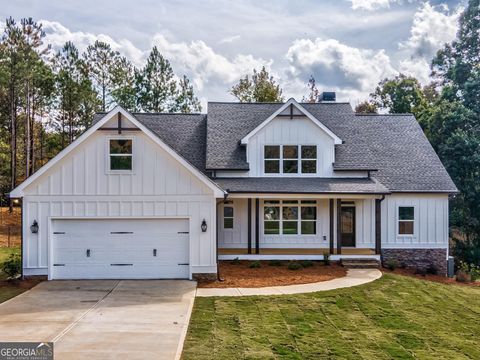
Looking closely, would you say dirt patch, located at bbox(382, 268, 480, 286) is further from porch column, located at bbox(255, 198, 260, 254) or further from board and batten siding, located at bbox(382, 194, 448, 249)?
porch column, located at bbox(255, 198, 260, 254)

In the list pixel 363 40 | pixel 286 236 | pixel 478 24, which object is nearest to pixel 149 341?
pixel 286 236

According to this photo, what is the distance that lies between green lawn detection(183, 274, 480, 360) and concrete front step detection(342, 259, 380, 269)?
10.6 feet

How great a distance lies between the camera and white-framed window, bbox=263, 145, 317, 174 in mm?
18547

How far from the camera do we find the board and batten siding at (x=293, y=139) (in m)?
18.5

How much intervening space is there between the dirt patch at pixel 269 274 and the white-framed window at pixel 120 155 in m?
4.60

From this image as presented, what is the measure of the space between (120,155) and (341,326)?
865 cm

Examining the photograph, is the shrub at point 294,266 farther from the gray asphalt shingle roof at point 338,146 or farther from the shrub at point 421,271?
the shrub at point 421,271

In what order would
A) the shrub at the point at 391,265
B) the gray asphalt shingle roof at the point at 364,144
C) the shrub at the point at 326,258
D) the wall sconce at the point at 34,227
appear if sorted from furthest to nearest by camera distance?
Result: 1. the gray asphalt shingle roof at the point at 364,144
2. the shrub at the point at 391,265
3. the shrub at the point at 326,258
4. the wall sconce at the point at 34,227

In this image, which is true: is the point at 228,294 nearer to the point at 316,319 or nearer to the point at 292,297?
the point at 292,297

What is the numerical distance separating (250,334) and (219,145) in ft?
38.8

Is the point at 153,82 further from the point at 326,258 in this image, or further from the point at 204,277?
the point at 204,277

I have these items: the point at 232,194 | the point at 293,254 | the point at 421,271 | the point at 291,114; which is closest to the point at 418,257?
the point at 421,271

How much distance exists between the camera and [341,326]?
9141 mm

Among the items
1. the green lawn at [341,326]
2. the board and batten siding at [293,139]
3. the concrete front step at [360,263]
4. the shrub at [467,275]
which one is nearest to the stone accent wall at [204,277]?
the green lawn at [341,326]
